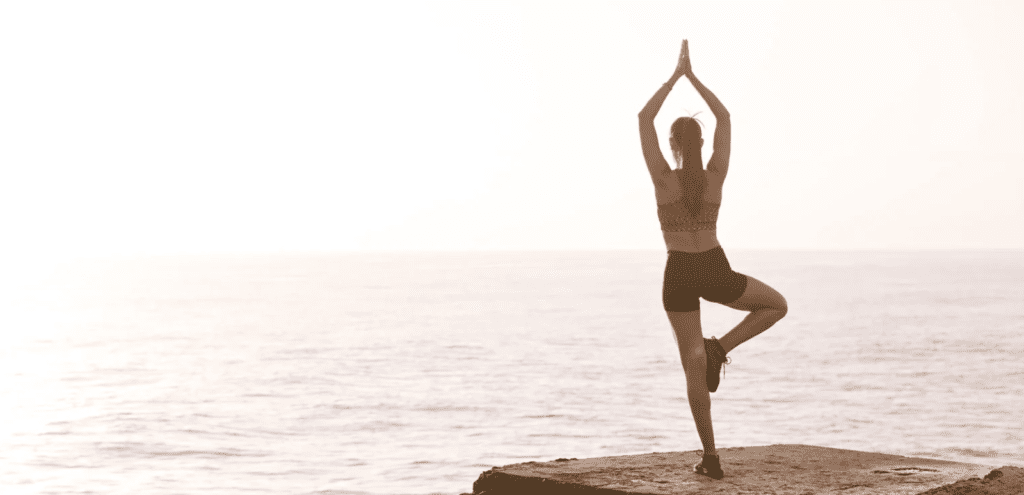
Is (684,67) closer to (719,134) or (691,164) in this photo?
(719,134)

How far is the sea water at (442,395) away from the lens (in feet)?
73.9

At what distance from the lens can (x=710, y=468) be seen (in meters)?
6.21

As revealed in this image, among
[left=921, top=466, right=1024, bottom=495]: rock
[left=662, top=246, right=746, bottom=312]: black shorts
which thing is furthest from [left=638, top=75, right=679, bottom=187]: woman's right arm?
[left=921, top=466, right=1024, bottom=495]: rock

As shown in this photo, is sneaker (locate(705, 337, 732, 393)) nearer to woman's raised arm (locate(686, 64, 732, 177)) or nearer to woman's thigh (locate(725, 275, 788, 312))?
woman's thigh (locate(725, 275, 788, 312))

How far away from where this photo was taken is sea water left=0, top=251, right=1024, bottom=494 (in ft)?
73.9

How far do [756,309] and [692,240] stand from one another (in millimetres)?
652

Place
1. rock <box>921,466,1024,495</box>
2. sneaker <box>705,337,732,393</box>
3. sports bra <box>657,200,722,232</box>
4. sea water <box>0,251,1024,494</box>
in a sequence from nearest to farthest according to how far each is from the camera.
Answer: rock <box>921,466,1024,495</box>
sports bra <box>657,200,722,232</box>
sneaker <box>705,337,732,393</box>
sea water <box>0,251,1024,494</box>

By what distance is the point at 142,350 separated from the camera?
169 ft

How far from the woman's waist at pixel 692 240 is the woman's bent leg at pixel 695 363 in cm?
38

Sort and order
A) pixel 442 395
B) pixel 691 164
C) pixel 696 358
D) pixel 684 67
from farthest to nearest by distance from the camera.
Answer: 1. pixel 442 395
2. pixel 684 67
3. pixel 696 358
4. pixel 691 164

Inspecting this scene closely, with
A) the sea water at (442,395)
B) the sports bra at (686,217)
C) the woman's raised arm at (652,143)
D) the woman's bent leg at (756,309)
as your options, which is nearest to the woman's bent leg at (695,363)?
the woman's bent leg at (756,309)

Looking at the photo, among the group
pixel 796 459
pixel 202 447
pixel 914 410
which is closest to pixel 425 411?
pixel 202 447

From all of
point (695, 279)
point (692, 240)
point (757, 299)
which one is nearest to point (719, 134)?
point (692, 240)

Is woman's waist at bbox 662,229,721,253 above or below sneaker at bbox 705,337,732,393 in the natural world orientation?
above
